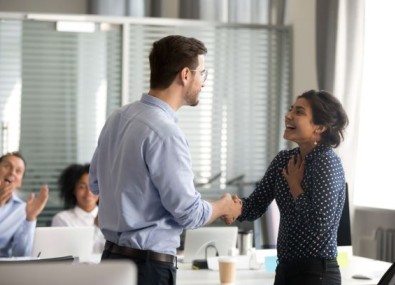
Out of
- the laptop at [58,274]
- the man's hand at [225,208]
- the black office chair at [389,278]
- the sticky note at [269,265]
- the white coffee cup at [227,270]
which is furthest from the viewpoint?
the sticky note at [269,265]

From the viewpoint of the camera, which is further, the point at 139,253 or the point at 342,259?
the point at 342,259

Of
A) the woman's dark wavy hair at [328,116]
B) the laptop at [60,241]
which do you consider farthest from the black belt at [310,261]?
the laptop at [60,241]

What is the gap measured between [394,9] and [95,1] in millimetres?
2539

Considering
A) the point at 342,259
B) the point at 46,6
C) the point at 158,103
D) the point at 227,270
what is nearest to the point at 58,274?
the point at 158,103

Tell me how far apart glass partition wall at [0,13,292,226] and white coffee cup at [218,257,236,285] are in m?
2.97

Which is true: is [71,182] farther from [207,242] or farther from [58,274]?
[58,274]

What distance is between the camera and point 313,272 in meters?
3.22

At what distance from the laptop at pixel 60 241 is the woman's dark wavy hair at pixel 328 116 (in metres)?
1.46

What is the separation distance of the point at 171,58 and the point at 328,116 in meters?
0.86

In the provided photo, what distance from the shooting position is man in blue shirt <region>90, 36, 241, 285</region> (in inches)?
113

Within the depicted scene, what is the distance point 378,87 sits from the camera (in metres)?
6.45

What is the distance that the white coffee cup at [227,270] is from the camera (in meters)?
3.84

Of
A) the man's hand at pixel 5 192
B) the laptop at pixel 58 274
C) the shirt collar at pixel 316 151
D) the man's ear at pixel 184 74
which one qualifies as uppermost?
the man's ear at pixel 184 74

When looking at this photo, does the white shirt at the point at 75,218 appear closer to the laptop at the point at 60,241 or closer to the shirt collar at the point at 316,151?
the laptop at the point at 60,241
